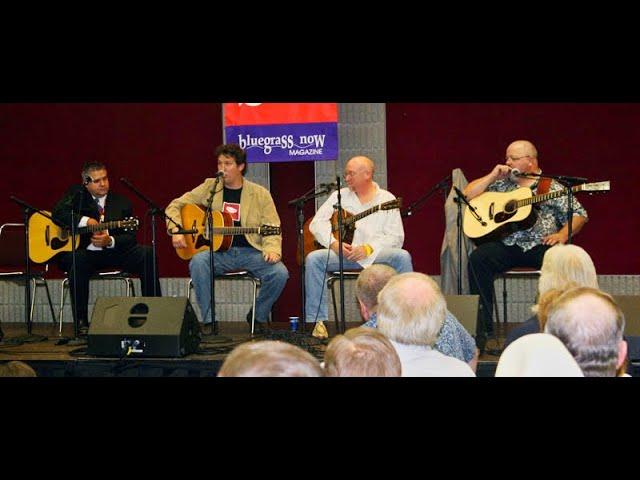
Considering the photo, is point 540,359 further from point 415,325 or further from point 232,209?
point 232,209

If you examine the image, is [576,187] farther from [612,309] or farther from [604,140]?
[612,309]

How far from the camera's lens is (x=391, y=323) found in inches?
114

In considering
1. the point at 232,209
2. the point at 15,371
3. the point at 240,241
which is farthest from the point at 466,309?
the point at 15,371

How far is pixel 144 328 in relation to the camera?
4.93m

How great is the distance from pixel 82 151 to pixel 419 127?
9.28 feet

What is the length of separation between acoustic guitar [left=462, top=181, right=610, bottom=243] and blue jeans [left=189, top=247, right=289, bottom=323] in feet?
4.31

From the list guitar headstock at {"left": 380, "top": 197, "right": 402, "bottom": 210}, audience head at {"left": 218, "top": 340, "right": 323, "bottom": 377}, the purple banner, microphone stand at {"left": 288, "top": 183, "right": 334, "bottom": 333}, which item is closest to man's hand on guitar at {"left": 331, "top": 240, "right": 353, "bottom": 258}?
microphone stand at {"left": 288, "top": 183, "right": 334, "bottom": 333}

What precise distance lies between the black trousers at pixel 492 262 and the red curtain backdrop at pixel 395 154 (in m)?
1.14

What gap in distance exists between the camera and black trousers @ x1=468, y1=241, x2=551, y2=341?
5.69 m

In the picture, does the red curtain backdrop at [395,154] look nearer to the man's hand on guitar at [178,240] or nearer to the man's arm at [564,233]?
the man's arm at [564,233]

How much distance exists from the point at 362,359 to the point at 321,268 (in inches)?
149

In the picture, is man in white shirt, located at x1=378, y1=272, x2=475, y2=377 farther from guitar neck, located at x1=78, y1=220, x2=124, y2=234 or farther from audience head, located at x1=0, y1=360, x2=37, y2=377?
guitar neck, located at x1=78, y1=220, x2=124, y2=234

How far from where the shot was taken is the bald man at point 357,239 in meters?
5.84
